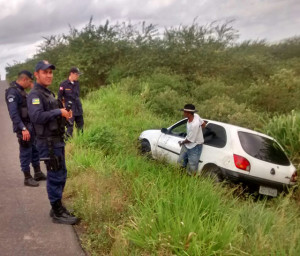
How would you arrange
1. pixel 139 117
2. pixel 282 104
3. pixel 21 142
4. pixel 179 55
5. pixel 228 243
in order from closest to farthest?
pixel 228 243 → pixel 21 142 → pixel 139 117 → pixel 282 104 → pixel 179 55

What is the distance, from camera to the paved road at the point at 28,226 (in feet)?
10.0

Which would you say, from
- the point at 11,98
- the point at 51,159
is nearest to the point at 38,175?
the point at 11,98

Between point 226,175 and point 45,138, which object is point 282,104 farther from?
point 45,138

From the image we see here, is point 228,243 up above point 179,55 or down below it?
below

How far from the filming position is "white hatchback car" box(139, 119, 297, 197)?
5.00 meters

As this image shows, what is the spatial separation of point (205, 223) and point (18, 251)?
188 cm

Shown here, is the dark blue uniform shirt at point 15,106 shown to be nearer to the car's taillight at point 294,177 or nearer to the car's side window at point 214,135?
the car's side window at point 214,135

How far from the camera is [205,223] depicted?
289 centimetres

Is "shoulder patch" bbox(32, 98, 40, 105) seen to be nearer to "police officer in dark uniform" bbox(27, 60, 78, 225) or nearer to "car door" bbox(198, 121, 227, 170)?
"police officer in dark uniform" bbox(27, 60, 78, 225)

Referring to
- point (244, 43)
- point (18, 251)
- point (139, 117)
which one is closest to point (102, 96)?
point (139, 117)

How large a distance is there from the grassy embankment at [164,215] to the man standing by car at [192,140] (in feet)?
3.26

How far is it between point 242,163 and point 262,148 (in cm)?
58

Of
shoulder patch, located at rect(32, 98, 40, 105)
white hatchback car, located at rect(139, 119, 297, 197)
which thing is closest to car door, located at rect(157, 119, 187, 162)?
white hatchback car, located at rect(139, 119, 297, 197)

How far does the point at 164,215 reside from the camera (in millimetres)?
2912
